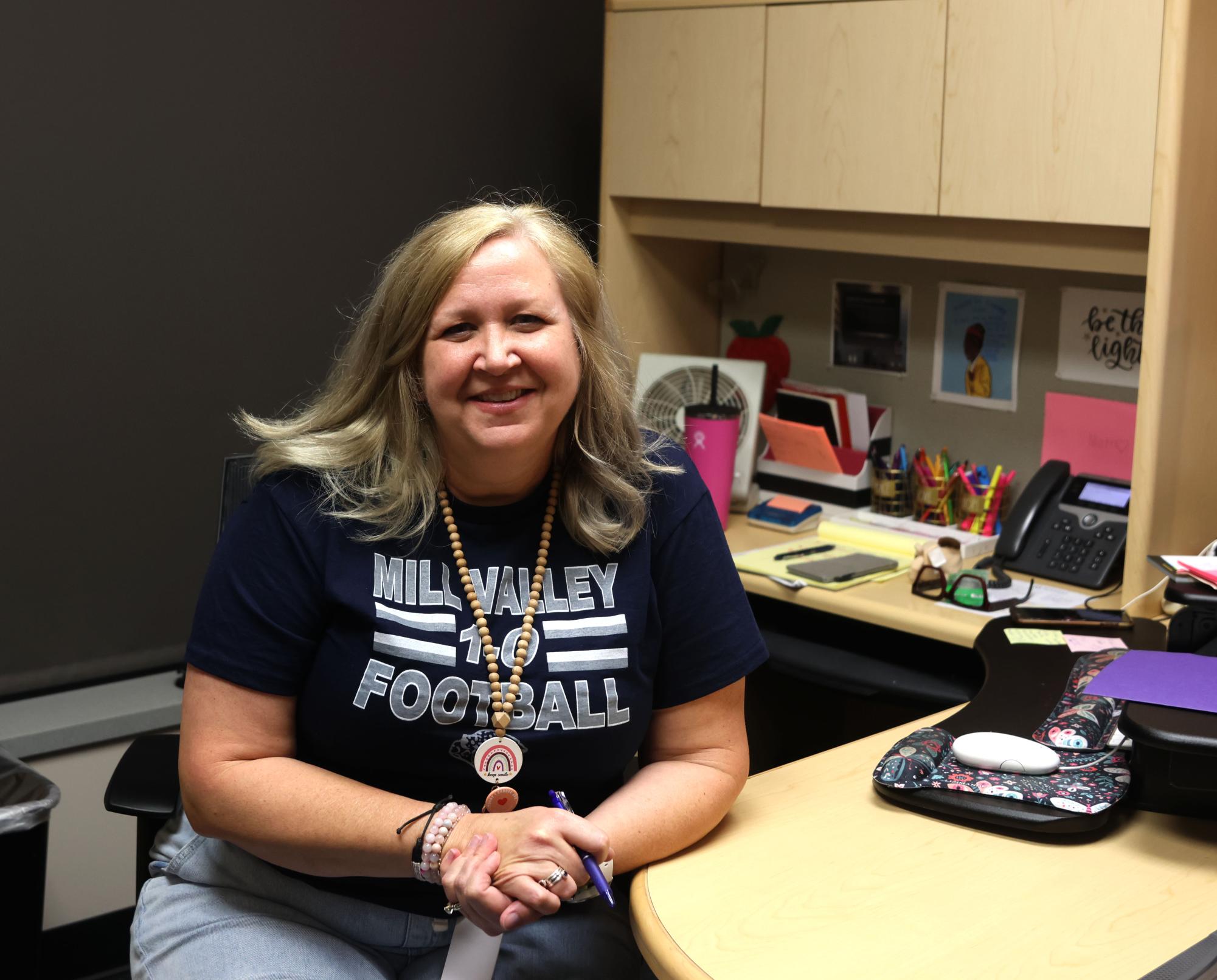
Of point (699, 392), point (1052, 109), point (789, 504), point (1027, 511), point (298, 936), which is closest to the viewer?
point (298, 936)

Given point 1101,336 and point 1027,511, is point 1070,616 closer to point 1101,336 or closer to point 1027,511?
point 1027,511

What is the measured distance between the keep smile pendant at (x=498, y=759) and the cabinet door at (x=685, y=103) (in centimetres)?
149

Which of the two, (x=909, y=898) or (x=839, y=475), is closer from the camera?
(x=909, y=898)

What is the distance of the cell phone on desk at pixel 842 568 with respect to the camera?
7.43ft

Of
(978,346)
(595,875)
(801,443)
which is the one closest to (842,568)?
(801,443)

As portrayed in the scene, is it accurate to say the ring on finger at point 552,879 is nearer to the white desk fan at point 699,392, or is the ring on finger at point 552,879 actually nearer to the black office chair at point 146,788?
the black office chair at point 146,788

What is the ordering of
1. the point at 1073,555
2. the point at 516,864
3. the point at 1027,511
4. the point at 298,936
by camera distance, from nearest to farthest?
the point at 516,864 < the point at 298,936 < the point at 1073,555 < the point at 1027,511

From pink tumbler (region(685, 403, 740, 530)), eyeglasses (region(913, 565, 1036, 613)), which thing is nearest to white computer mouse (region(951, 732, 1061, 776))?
eyeglasses (region(913, 565, 1036, 613))

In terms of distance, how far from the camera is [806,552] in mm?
2426

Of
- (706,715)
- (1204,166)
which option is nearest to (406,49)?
(1204,166)

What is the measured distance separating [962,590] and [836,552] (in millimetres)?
321

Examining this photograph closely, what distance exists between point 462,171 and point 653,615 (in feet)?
5.47

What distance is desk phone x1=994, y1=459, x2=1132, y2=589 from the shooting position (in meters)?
2.26

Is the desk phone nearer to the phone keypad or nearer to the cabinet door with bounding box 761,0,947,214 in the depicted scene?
the phone keypad
